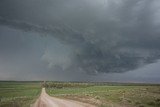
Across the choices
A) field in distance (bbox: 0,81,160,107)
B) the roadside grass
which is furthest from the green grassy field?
the roadside grass

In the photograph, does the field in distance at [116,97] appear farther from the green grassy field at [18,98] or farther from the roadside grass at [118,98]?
the green grassy field at [18,98]

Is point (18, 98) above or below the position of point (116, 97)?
below

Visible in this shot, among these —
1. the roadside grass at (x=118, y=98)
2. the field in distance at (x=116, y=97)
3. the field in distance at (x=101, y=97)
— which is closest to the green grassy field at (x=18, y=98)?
the field in distance at (x=101, y=97)

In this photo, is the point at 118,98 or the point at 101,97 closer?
the point at 118,98

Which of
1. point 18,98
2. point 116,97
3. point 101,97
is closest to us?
point 101,97

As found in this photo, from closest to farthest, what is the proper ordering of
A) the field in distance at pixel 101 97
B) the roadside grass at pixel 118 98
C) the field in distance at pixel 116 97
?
the roadside grass at pixel 118 98
the field in distance at pixel 116 97
the field in distance at pixel 101 97

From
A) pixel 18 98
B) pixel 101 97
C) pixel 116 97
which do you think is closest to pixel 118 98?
pixel 116 97

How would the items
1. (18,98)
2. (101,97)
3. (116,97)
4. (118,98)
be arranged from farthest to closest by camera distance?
1. (18,98)
2. (116,97)
3. (101,97)
4. (118,98)

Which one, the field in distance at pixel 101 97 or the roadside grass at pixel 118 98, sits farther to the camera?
the field in distance at pixel 101 97

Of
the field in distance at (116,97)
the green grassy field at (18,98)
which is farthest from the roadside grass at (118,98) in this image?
the green grassy field at (18,98)

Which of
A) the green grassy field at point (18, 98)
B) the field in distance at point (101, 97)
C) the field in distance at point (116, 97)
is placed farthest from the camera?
the green grassy field at point (18, 98)

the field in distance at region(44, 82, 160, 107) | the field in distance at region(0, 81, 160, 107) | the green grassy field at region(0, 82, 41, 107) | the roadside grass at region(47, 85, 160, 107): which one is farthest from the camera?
the green grassy field at region(0, 82, 41, 107)

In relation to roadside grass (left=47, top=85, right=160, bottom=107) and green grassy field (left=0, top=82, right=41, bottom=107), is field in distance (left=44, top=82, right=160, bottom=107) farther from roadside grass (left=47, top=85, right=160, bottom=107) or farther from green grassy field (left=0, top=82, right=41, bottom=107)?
green grassy field (left=0, top=82, right=41, bottom=107)

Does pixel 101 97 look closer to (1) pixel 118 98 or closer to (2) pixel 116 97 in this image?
(2) pixel 116 97
